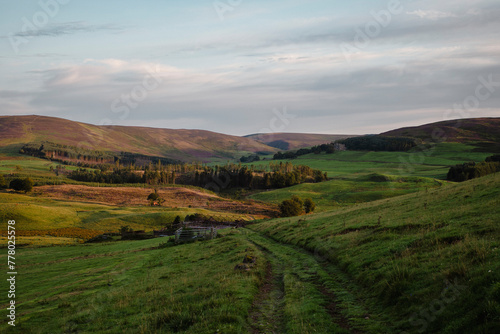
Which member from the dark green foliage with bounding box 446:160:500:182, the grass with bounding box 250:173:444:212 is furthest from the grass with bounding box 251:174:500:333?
the dark green foliage with bounding box 446:160:500:182

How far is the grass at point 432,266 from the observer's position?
991 cm

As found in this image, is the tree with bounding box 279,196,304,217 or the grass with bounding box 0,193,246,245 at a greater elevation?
the tree with bounding box 279,196,304,217

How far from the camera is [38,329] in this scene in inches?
589

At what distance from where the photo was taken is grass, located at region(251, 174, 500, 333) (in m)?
9.91

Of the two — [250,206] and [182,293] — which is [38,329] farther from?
[250,206]

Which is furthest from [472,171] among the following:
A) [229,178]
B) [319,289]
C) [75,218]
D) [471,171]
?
Result: [75,218]

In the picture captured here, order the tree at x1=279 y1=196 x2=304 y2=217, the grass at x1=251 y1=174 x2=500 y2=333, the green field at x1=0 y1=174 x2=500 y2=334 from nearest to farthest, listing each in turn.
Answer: the grass at x1=251 y1=174 x2=500 y2=333 → the green field at x1=0 y1=174 x2=500 y2=334 → the tree at x1=279 y1=196 x2=304 y2=217

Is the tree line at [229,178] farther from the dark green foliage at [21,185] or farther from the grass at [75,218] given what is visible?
the grass at [75,218]

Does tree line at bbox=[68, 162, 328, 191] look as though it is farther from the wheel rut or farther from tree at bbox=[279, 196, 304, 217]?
the wheel rut

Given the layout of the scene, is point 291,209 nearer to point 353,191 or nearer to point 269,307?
point 353,191

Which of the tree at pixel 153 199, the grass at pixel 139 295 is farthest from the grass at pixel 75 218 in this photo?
the grass at pixel 139 295

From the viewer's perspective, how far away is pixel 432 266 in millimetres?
13789

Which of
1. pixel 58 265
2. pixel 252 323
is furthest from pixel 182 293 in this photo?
pixel 58 265

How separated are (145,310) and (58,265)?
22.9 meters
